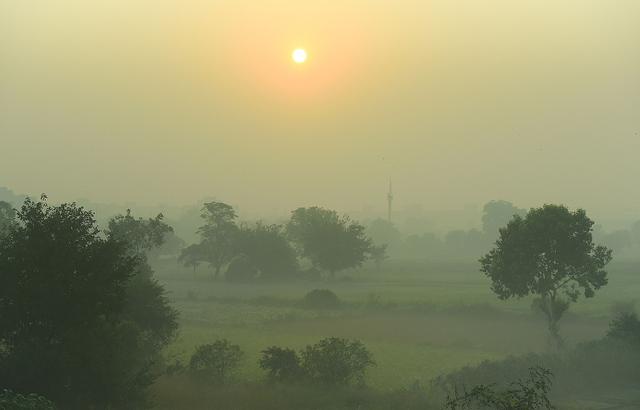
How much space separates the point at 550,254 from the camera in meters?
50.9

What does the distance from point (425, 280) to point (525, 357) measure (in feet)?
216

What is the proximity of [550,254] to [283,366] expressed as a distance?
87.5 ft

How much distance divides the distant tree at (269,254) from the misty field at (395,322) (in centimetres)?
1092

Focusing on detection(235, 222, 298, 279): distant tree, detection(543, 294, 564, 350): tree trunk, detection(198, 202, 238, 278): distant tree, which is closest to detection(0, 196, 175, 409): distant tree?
detection(543, 294, 564, 350): tree trunk

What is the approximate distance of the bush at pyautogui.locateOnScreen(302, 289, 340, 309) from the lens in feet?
251

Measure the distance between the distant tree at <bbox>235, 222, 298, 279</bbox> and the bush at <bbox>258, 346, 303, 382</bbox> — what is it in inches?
2953

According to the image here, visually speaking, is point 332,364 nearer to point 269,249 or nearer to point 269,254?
point 269,249

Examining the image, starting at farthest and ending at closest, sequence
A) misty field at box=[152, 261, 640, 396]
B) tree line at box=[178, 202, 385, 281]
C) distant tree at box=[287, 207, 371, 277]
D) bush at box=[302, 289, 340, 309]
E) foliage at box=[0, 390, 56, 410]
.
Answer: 1. tree line at box=[178, 202, 385, 281]
2. distant tree at box=[287, 207, 371, 277]
3. bush at box=[302, 289, 340, 309]
4. misty field at box=[152, 261, 640, 396]
5. foliage at box=[0, 390, 56, 410]

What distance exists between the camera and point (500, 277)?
5272 cm

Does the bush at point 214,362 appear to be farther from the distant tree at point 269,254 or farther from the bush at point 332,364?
the distant tree at point 269,254

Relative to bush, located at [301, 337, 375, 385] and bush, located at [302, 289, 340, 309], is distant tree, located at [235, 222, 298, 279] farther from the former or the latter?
bush, located at [301, 337, 375, 385]

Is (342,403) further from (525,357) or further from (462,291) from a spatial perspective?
(462,291)

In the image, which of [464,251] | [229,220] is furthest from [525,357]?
[464,251]

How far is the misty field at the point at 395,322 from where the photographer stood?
48875mm
